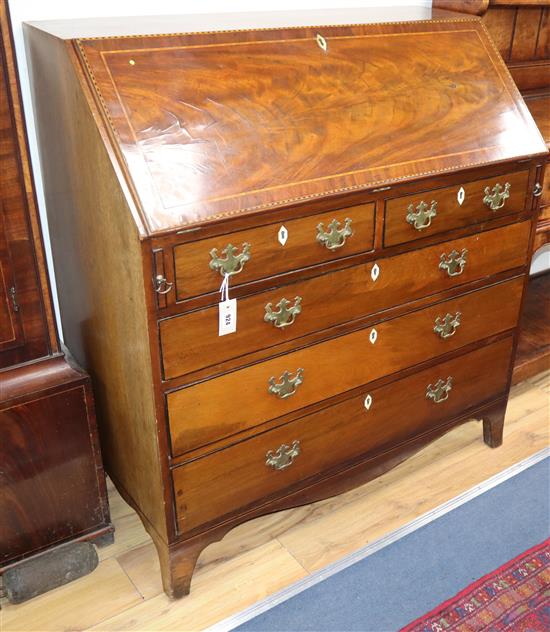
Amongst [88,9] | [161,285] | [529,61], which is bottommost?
[161,285]

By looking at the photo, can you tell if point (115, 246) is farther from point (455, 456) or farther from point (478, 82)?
point (455, 456)

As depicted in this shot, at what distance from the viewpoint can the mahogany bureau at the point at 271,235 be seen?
149cm

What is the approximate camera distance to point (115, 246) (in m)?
1.54

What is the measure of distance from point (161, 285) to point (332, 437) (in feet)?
2.50

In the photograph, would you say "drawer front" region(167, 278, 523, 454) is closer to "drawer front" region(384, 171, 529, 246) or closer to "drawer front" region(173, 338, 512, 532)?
"drawer front" region(173, 338, 512, 532)

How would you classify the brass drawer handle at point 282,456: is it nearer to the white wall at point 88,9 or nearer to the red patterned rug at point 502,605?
the red patterned rug at point 502,605

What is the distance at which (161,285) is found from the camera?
1.46 meters

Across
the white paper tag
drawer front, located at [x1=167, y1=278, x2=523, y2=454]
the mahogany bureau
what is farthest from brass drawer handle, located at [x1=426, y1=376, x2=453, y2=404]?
the white paper tag

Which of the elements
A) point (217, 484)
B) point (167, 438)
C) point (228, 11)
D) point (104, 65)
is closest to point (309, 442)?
point (217, 484)

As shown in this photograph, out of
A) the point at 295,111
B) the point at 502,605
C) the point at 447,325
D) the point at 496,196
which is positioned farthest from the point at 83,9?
the point at 502,605

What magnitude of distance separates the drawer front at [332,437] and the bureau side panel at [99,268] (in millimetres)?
125

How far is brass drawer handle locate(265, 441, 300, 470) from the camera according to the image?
6.10 ft

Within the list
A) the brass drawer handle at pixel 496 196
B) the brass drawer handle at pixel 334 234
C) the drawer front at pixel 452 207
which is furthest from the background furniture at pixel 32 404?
the brass drawer handle at pixel 496 196

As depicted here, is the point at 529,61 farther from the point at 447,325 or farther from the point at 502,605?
the point at 502,605
